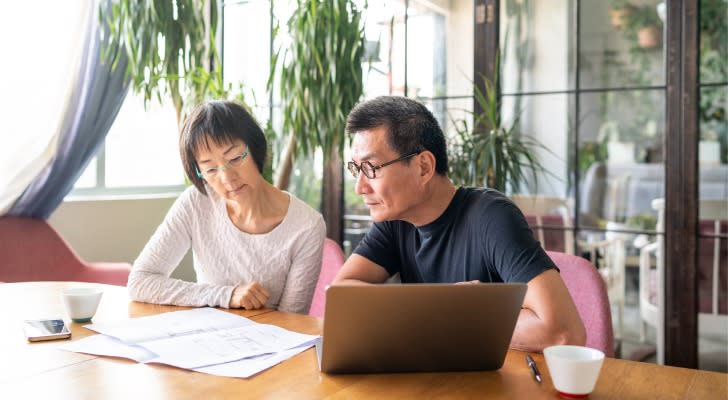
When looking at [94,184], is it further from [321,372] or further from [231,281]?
[321,372]

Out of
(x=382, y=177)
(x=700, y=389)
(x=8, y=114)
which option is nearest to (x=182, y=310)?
(x=382, y=177)

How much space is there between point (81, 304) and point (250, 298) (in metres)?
0.41

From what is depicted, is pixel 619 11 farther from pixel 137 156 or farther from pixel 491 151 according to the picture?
pixel 137 156

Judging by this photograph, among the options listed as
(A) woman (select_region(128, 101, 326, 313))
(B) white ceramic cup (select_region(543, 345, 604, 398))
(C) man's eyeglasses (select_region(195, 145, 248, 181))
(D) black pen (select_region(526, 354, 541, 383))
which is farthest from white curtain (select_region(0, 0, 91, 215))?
(B) white ceramic cup (select_region(543, 345, 604, 398))

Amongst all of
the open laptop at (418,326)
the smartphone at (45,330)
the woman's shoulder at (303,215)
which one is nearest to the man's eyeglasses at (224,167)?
the woman's shoulder at (303,215)

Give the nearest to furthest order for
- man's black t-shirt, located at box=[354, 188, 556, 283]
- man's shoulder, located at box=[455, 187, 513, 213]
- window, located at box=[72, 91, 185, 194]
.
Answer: man's black t-shirt, located at box=[354, 188, 556, 283] → man's shoulder, located at box=[455, 187, 513, 213] → window, located at box=[72, 91, 185, 194]

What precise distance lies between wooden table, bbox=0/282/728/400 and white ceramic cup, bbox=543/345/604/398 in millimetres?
39

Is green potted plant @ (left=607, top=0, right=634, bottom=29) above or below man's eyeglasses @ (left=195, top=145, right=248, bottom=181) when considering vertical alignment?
above

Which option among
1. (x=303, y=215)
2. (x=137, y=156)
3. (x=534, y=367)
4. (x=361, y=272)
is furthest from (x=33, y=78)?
(x=534, y=367)

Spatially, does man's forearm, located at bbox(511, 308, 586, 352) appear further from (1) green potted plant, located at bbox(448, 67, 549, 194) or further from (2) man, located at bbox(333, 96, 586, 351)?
(1) green potted plant, located at bbox(448, 67, 549, 194)

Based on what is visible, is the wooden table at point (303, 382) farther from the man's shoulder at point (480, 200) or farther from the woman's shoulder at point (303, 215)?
the woman's shoulder at point (303, 215)

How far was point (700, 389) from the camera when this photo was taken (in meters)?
1.23

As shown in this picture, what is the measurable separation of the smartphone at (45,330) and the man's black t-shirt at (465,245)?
76 cm

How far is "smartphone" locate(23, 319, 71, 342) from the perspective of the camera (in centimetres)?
155
